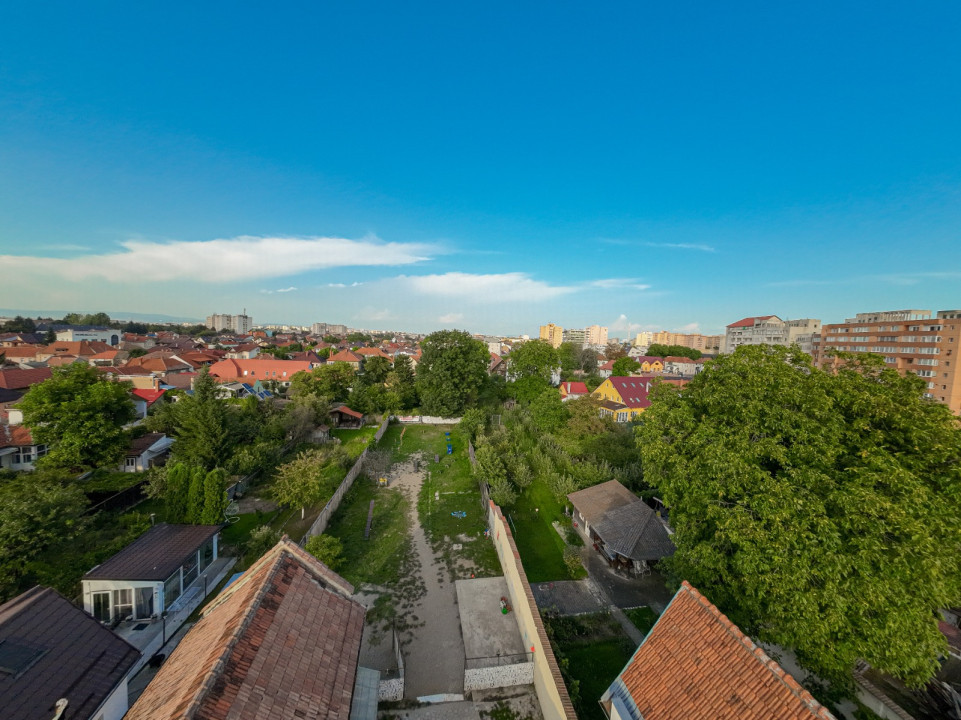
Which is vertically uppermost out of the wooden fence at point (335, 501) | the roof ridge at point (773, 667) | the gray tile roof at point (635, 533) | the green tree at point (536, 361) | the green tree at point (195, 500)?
the green tree at point (536, 361)

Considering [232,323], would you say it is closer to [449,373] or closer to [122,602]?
[449,373]

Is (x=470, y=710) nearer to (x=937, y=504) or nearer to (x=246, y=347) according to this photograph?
(x=937, y=504)

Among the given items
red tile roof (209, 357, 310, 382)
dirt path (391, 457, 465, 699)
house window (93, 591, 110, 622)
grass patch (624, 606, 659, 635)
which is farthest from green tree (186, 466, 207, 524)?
red tile roof (209, 357, 310, 382)

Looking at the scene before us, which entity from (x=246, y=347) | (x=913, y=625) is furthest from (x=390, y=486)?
(x=246, y=347)


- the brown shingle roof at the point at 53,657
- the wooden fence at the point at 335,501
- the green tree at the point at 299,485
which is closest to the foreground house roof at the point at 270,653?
the brown shingle roof at the point at 53,657

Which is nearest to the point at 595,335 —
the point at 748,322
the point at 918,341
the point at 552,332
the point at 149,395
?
the point at 552,332

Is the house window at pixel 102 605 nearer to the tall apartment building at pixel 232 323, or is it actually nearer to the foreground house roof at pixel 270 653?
the foreground house roof at pixel 270 653

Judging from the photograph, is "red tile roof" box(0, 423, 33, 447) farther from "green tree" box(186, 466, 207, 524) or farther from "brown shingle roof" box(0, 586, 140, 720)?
"brown shingle roof" box(0, 586, 140, 720)
